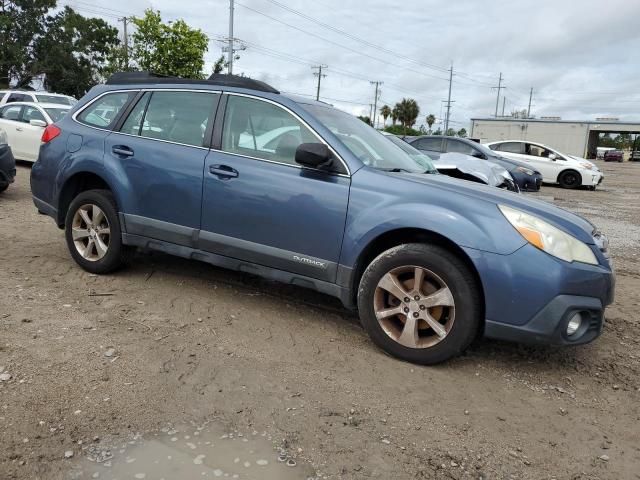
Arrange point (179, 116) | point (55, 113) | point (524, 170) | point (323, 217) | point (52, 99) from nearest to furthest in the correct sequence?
point (323, 217) < point (179, 116) < point (55, 113) < point (524, 170) < point (52, 99)

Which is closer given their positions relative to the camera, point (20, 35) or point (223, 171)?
point (223, 171)

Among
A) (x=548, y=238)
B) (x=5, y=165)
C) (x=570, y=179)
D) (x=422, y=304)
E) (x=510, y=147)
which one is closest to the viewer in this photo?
(x=548, y=238)

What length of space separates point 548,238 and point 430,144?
11444 millimetres

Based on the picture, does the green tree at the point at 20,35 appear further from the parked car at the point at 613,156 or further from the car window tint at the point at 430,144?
the parked car at the point at 613,156

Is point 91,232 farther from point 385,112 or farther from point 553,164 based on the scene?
point 385,112

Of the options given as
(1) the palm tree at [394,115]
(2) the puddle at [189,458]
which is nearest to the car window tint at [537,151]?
(2) the puddle at [189,458]

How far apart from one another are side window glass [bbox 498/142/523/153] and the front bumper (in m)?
16.0

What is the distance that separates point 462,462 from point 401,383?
0.76 metres

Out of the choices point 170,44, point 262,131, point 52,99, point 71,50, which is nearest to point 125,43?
point 71,50

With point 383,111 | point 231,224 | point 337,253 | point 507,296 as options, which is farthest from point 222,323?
point 383,111

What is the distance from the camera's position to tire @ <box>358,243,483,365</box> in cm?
329

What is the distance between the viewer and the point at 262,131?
4055 mm

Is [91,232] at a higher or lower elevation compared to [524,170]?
lower

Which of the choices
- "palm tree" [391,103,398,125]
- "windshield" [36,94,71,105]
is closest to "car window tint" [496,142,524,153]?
"windshield" [36,94,71,105]
